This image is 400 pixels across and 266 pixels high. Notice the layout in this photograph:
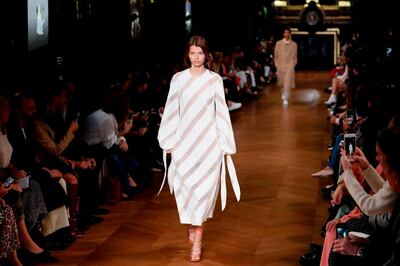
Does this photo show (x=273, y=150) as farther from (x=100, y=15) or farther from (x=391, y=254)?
(x=391, y=254)

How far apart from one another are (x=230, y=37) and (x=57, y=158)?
15.8m

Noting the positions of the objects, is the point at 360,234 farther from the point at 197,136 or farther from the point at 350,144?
the point at 197,136

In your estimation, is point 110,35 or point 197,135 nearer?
point 197,135

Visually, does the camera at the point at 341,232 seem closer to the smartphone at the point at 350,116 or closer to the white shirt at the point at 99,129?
Result: the smartphone at the point at 350,116

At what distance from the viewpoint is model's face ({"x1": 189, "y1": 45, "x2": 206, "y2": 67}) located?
5.45 m

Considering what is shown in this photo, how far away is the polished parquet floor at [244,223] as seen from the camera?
5648 millimetres

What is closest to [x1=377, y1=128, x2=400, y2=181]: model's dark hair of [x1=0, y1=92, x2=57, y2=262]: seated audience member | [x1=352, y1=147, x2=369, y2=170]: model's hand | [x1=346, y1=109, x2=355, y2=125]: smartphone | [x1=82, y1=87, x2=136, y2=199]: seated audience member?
[x1=352, y1=147, x2=369, y2=170]: model's hand

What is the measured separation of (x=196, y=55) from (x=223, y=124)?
0.49 m

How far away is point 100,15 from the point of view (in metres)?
10.8

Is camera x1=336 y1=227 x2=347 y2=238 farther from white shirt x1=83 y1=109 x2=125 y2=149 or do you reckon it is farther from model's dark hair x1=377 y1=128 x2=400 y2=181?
white shirt x1=83 y1=109 x2=125 y2=149

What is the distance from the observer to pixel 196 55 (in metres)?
5.45

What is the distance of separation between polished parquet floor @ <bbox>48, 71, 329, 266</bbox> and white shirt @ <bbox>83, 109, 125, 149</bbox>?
1.89ft

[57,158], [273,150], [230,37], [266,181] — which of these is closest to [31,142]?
[57,158]

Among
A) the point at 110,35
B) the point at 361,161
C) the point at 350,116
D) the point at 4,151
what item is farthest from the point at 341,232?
the point at 110,35
